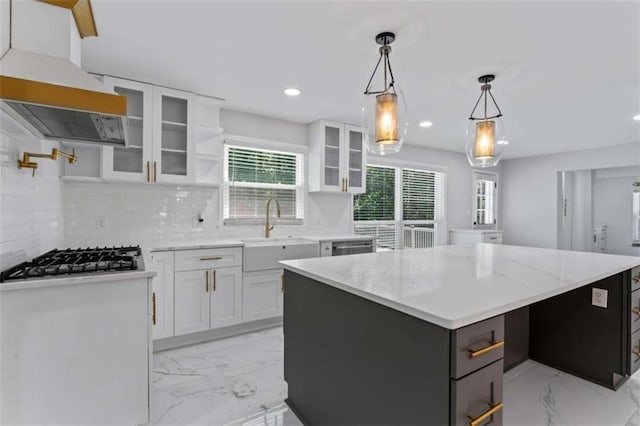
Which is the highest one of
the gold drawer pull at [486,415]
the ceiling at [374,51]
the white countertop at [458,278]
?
the ceiling at [374,51]

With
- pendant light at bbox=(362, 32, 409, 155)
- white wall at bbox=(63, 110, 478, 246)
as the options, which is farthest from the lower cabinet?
pendant light at bbox=(362, 32, 409, 155)

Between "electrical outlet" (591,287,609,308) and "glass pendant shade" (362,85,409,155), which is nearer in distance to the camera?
"glass pendant shade" (362,85,409,155)

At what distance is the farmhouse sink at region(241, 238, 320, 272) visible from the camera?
322 centimetres

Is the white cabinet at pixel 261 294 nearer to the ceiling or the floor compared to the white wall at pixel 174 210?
nearer to the floor

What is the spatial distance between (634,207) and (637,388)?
5588 millimetres

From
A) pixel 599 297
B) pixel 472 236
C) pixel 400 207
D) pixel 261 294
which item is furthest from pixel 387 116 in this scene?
pixel 472 236

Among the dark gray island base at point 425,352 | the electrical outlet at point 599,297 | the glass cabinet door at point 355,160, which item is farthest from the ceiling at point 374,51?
the electrical outlet at point 599,297

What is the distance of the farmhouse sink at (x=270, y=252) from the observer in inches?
127

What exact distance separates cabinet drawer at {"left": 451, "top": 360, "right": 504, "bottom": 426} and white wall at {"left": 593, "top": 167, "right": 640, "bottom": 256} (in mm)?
7150

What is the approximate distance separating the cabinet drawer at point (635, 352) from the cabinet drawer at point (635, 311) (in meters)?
0.05

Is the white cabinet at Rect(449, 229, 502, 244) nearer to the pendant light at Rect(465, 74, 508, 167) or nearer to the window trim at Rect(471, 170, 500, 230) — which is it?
the window trim at Rect(471, 170, 500, 230)

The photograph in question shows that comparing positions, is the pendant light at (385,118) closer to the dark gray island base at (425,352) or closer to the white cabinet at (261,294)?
the dark gray island base at (425,352)

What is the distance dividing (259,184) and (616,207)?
7.05 meters

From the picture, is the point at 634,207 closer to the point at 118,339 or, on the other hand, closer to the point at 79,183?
the point at 118,339
